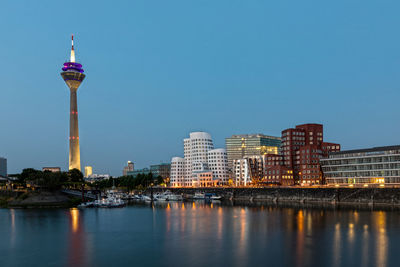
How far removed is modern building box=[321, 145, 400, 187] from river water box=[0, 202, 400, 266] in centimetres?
4966

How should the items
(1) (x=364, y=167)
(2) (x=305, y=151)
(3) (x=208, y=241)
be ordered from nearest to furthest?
(3) (x=208, y=241)
(1) (x=364, y=167)
(2) (x=305, y=151)

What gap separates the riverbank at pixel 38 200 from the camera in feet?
412

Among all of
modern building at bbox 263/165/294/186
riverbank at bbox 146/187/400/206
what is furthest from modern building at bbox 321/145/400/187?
modern building at bbox 263/165/294/186

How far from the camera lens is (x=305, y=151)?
17025 centimetres

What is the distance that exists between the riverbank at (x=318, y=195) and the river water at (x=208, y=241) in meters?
27.1

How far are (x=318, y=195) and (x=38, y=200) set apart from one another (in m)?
96.1

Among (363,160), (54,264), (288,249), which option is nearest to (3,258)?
(54,264)

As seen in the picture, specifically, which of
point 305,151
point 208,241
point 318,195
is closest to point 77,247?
point 208,241

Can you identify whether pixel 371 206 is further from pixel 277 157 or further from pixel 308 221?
pixel 277 157

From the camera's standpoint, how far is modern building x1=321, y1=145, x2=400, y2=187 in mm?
133750

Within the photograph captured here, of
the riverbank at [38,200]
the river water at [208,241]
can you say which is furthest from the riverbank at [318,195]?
the riverbank at [38,200]

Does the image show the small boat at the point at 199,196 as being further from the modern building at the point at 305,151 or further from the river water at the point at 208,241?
the river water at the point at 208,241

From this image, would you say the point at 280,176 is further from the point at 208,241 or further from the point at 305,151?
the point at 208,241

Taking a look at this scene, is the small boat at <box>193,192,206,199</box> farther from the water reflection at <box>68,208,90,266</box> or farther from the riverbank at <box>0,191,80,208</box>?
the water reflection at <box>68,208,90,266</box>
